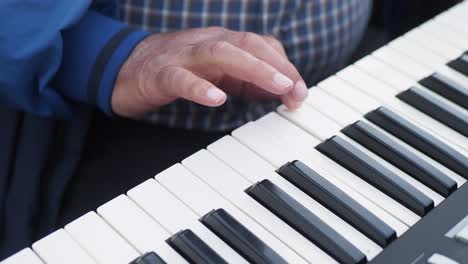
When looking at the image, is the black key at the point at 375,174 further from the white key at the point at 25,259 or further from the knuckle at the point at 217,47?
the white key at the point at 25,259

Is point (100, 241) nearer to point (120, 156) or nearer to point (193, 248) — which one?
point (193, 248)

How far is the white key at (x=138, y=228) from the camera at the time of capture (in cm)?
52

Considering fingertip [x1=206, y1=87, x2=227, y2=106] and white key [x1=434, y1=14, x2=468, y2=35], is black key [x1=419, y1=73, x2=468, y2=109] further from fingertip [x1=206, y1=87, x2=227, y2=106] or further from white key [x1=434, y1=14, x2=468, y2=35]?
fingertip [x1=206, y1=87, x2=227, y2=106]

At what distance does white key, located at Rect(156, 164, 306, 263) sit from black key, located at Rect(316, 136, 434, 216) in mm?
107

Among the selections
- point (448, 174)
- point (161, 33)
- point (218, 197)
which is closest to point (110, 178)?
point (161, 33)

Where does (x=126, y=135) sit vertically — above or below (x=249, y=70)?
below

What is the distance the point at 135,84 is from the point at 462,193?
35 cm

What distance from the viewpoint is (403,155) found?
0.62m

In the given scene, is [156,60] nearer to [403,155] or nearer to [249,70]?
[249,70]

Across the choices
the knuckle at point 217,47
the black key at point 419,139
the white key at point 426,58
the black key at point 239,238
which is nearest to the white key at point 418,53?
the white key at point 426,58

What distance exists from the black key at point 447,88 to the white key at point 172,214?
1.00 feet

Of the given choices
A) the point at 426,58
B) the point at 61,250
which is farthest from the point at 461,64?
the point at 61,250

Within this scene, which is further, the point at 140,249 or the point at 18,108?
Answer: the point at 18,108

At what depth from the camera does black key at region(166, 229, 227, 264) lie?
1.68ft
